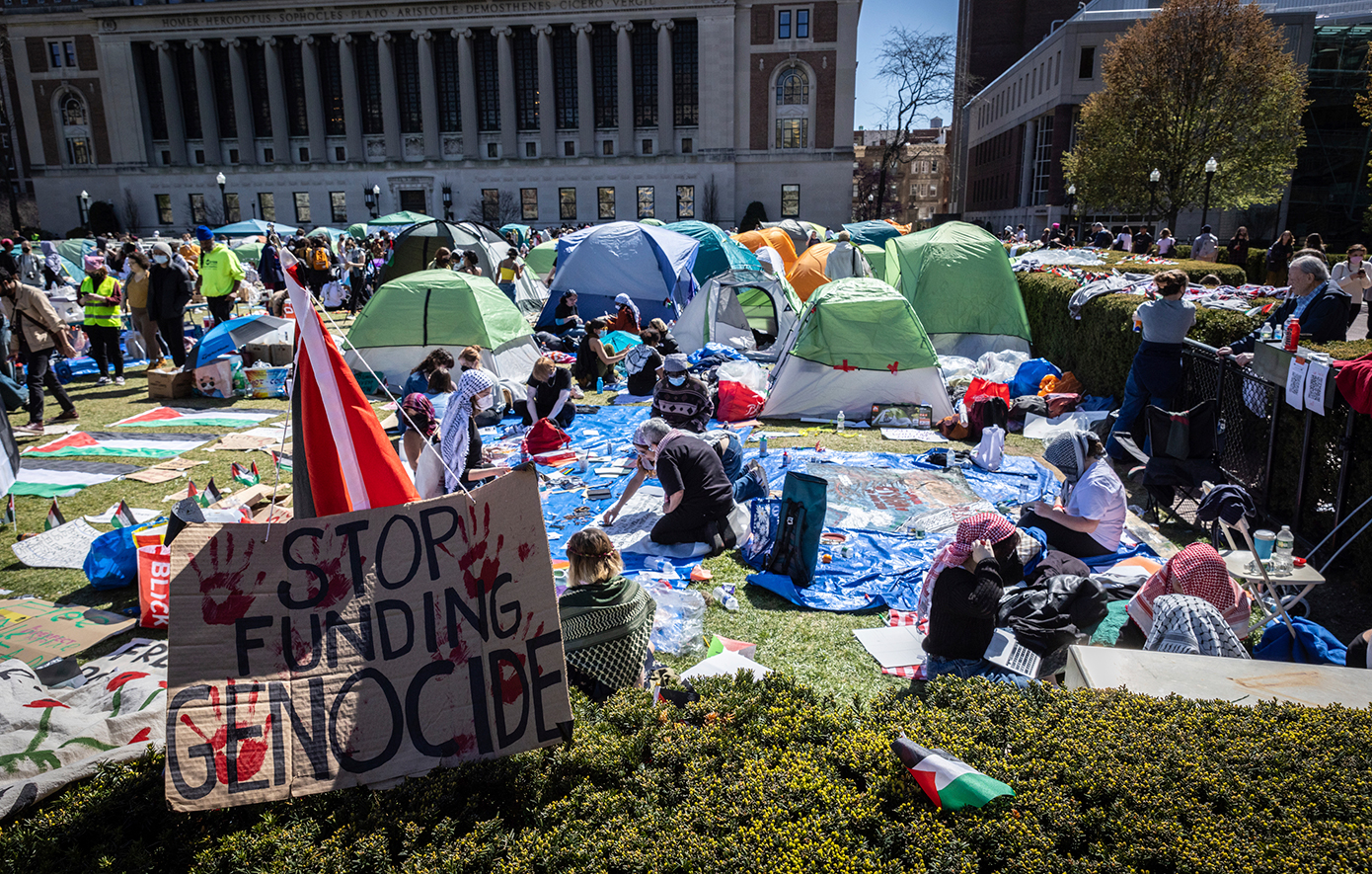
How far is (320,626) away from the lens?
9.50 feet

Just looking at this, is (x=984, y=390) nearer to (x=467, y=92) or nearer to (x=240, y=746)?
Answer: (x=240, y=746)

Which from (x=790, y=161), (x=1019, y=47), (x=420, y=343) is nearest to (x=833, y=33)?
(x=790, y=161)

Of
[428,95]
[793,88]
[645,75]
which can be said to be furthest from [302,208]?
[793,88]

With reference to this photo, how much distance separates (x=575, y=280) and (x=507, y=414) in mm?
6199

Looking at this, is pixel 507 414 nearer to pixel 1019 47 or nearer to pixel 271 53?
pixel 271 53

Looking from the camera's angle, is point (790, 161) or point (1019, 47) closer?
point (790, 161)

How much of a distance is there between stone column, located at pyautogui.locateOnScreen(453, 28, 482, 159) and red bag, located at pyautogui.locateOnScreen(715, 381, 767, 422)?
48122mm

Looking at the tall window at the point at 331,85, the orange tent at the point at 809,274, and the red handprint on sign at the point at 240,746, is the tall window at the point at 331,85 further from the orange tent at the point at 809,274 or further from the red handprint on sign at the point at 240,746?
the red handprint on sign at the point at 240,746

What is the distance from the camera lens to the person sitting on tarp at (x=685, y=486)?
6246 mm

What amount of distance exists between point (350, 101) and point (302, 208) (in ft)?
26.4

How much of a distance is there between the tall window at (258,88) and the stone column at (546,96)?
18.7 meters

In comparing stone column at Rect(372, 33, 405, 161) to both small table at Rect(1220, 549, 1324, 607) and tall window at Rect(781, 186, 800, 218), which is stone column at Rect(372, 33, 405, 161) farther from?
small table at Rect(1220, 549, 1324, 607)

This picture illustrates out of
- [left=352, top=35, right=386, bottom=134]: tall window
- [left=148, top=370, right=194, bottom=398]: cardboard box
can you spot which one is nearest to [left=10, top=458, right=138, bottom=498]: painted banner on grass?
[left=148, top=370, right=194, bottom=398]: cardboard box

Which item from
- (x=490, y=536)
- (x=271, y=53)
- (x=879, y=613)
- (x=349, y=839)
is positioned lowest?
(x=879, y=613)
